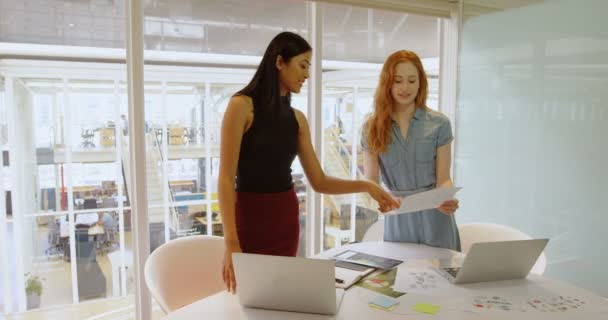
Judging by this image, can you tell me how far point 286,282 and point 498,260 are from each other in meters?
0.73

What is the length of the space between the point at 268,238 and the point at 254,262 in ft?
1.47

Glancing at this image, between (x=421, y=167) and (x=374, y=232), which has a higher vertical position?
(x=421, y=167)

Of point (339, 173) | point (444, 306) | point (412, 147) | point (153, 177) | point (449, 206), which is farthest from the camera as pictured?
point (339, 173)

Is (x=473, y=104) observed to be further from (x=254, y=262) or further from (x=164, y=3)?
(x=254, y=262)

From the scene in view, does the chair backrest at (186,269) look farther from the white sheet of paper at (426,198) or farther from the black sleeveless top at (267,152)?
the white sheet of paper at (426,198)

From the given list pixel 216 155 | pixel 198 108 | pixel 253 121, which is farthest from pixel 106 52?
pixel 253 121

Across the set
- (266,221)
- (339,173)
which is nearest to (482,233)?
(266,221)

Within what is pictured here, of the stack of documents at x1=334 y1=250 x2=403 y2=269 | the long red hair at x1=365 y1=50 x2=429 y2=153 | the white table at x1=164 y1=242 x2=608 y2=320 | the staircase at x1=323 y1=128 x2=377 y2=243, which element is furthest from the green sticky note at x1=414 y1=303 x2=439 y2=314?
the staircase at x1=323 y1=128 x2=377 y2=243

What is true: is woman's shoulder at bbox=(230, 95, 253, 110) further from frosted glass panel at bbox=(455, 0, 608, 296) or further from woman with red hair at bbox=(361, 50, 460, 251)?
frosted glass panel at bbox=(455, 0, 608, 296)

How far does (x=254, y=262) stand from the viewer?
4.14 feet

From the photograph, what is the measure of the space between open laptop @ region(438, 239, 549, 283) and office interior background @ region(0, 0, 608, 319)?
131cm

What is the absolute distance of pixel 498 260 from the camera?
1554mm

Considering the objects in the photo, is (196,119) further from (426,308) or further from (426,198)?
(426,308)

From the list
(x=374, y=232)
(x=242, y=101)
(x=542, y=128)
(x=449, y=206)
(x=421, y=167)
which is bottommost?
(x=374, y=232)
